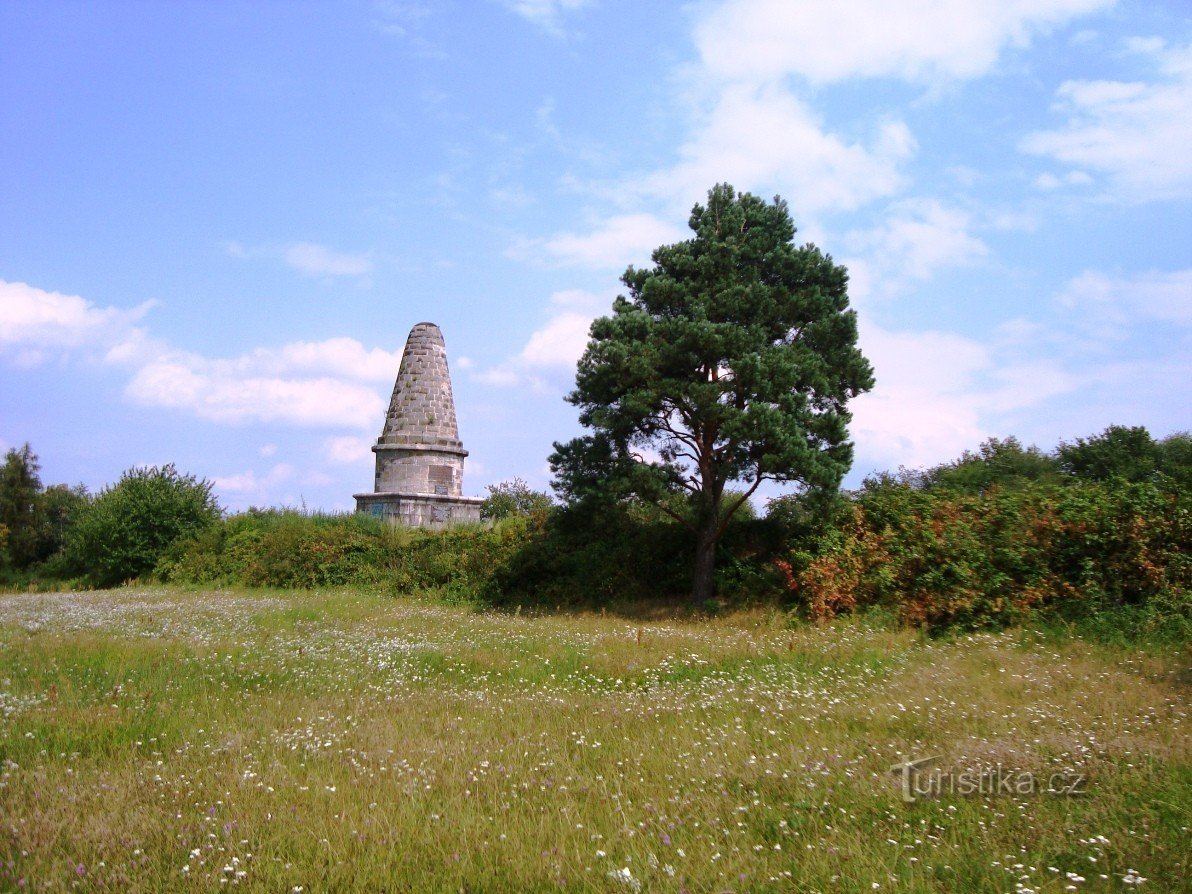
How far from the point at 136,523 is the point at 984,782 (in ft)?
107

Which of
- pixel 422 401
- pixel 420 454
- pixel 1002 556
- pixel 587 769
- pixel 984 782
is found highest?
pixel 422 401

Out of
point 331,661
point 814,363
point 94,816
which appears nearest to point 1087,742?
point 94,816

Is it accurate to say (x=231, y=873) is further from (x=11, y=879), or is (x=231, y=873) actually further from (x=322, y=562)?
(x=322, y=562)

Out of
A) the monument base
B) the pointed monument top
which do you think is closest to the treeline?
the monument base

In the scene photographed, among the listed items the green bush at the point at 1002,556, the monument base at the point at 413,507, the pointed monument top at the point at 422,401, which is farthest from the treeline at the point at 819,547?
the pointed monument top at the point at 422,401

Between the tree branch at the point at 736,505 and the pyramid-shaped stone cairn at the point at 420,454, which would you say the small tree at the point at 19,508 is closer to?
the pyramid-shaped stone cairn at the point at 420,454

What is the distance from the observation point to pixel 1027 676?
893 cm

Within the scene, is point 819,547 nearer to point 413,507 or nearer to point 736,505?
point 736,505

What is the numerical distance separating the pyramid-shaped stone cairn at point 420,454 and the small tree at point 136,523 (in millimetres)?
7517

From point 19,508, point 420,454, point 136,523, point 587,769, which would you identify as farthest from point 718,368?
point 19,508

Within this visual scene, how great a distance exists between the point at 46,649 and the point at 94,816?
7866 mm

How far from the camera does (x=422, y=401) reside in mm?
30469

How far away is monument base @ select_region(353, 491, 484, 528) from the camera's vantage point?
29.6 metres

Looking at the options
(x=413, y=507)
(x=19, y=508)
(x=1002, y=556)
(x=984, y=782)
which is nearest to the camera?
(x=984, y=782)
